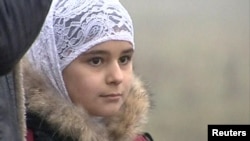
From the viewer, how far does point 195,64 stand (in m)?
3.50

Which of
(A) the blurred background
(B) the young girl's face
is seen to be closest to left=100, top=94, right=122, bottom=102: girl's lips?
(B) the young girl's face

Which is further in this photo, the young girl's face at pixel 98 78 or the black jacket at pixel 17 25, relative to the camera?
the young girl's face at pixel 98 78

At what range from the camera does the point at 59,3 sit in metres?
1.67

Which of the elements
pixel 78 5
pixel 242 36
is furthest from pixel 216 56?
pixel 78 5

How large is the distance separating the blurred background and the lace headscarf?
172cm

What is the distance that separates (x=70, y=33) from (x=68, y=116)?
21 centimetres

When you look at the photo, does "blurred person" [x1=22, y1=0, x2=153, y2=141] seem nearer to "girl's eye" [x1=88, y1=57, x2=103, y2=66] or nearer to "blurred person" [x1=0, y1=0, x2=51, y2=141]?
"girl's eye" [x1=88, y1=57, x2=103, y2=66]

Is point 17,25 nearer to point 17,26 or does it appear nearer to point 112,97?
point 17,26

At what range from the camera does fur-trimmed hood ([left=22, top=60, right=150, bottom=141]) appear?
5.12 feet

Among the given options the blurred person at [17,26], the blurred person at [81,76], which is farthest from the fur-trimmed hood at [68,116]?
the blurred person at [17,26]

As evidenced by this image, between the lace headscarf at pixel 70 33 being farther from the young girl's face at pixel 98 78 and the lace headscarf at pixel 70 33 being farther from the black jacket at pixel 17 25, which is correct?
the black jacket at pixel 17 25

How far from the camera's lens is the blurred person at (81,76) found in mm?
1564

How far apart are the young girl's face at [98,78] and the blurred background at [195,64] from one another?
1794 mm

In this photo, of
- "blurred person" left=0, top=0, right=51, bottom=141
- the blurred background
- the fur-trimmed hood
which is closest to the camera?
"blurred person" left=0, top=0, right=51, bottom=141
